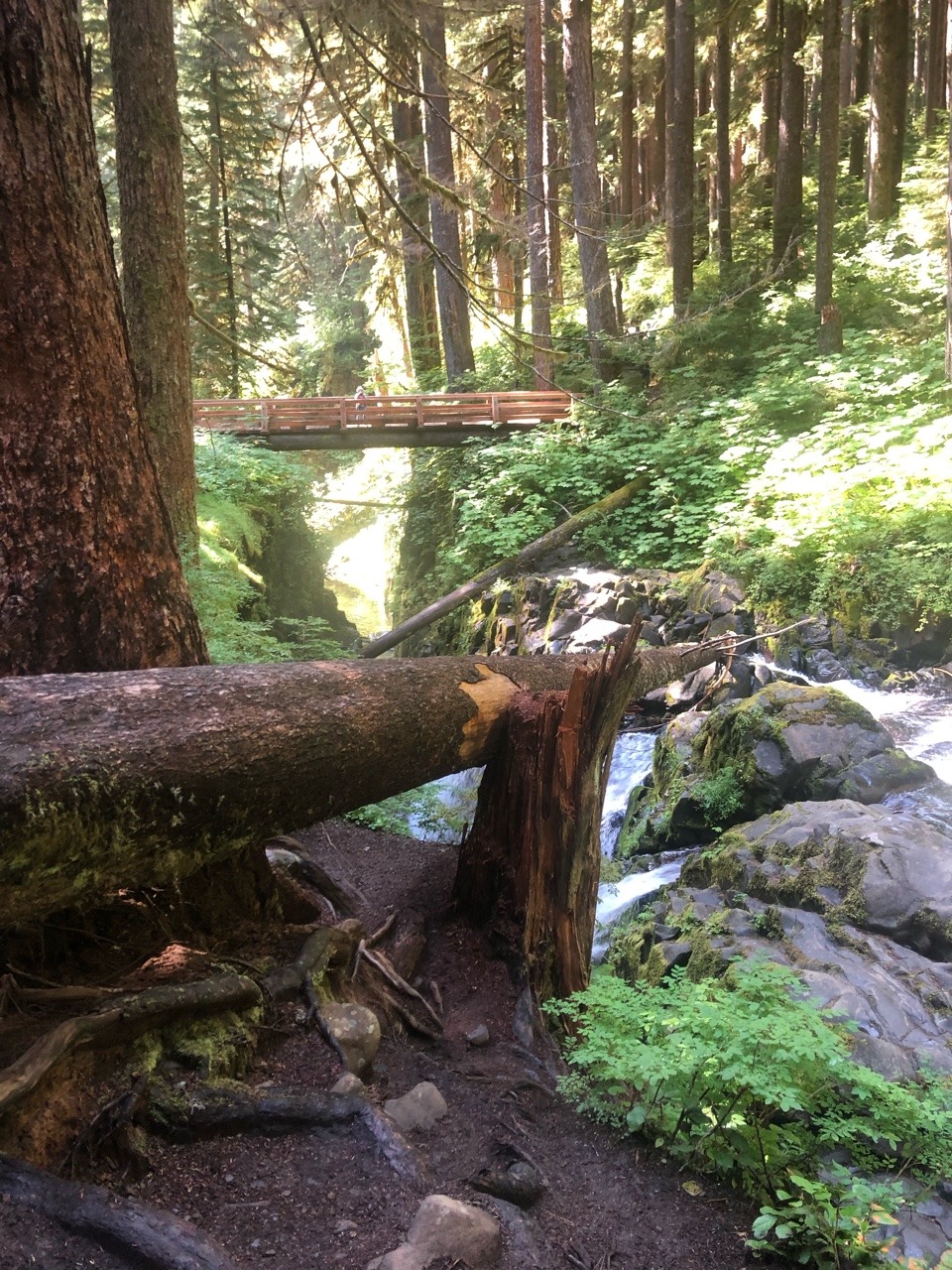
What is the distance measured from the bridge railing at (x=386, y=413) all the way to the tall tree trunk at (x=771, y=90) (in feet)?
28.3

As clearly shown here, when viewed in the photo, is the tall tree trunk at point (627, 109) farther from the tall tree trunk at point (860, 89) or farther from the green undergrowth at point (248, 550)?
the green undergrowth at point (248, 550)

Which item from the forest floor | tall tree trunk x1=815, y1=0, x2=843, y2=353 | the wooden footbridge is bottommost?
the forest floor

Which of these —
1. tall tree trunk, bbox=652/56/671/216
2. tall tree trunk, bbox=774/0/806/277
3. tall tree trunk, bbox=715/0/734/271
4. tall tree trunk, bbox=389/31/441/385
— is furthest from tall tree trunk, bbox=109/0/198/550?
tall tree trunk, bbox=652/56/671/216

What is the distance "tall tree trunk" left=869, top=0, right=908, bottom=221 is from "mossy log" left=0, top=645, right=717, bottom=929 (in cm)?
1833

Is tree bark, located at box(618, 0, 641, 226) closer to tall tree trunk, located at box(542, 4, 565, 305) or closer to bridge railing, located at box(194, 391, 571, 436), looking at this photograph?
tall tree trunk, located at box(542, 4, 565, 305)

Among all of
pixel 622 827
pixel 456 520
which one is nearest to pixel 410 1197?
pixel 622 827

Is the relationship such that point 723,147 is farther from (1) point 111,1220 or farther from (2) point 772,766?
(1) point 111,1220

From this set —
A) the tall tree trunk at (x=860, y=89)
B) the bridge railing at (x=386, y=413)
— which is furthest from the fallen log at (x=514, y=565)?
the tall tree trunk at (x=860, y=89)

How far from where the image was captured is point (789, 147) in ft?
59.3

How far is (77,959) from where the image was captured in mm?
3322

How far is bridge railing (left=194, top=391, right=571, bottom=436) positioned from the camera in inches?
715

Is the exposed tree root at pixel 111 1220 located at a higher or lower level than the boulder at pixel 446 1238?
higher

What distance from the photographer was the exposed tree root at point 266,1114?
9.29ft

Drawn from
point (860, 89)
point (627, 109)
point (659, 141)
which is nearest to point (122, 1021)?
point (627, 109)
